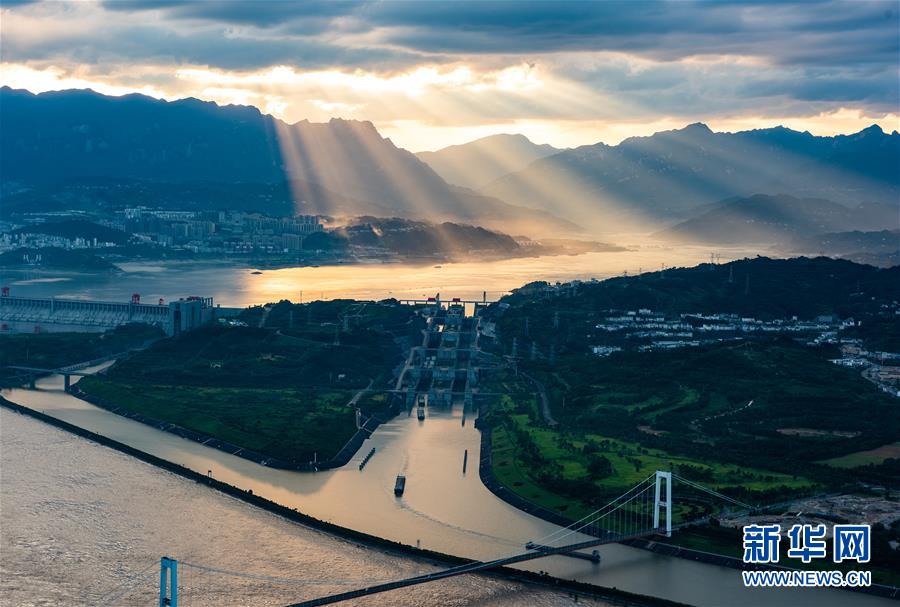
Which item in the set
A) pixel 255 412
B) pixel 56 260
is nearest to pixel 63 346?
pixel 255 412

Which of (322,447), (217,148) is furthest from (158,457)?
(217,148)

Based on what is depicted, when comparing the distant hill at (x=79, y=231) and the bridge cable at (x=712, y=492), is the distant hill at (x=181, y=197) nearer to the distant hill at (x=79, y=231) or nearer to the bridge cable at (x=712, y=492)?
the distant hill at (x=79, y=231)

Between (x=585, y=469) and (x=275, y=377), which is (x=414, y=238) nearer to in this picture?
(x=275, y=377)

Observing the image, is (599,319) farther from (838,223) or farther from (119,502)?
(838,223)

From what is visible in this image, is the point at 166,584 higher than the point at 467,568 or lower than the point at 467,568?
higher

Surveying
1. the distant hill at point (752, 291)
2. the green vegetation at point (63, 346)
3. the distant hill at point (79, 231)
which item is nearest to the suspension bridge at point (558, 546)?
the green vegetation at point (63, 346)
